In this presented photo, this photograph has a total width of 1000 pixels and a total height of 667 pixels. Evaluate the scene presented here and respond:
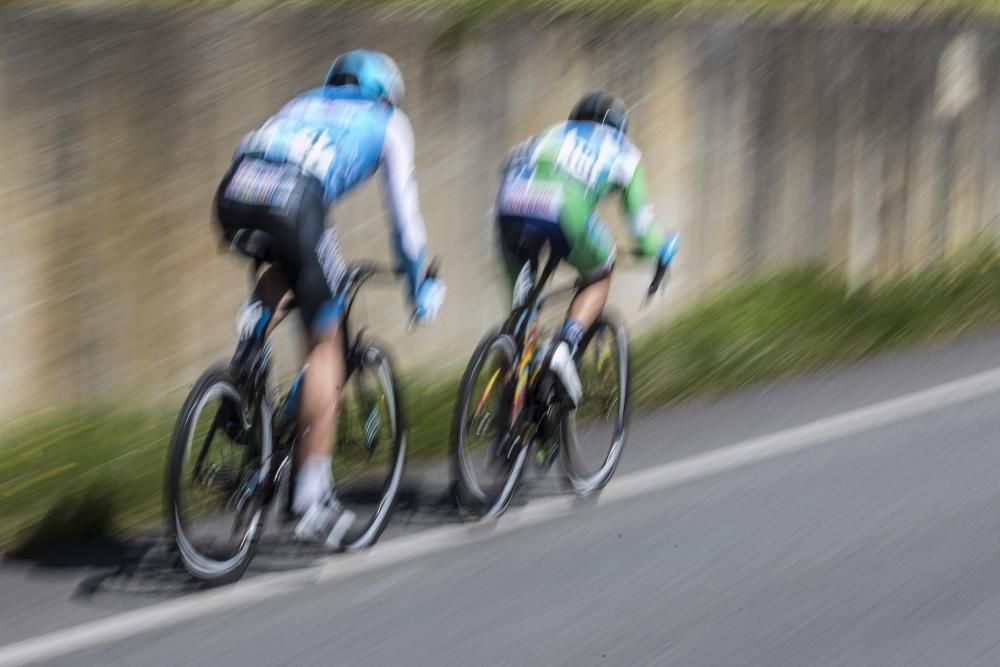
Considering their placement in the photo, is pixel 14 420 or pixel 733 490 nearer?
pixel 14 420

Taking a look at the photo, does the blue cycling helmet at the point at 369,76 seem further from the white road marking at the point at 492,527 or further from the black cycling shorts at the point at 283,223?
the white road marking at the point at 492,527

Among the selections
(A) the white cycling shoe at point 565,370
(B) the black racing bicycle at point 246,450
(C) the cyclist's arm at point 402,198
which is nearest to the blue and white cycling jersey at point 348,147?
(C) the cyclist's arm at point 402,198

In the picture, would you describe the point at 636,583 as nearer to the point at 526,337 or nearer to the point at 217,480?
the point at 526,337

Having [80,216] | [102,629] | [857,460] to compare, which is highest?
[80,216]

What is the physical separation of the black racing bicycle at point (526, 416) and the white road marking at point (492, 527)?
0.45ft

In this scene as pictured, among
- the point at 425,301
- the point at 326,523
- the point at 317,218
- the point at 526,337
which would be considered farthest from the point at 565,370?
the point at 317,218

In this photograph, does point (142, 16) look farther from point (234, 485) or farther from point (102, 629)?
point (102, 629)

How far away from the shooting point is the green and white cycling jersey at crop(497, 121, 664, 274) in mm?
7793

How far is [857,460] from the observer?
8.81 meters

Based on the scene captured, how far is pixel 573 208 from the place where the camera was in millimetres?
7777

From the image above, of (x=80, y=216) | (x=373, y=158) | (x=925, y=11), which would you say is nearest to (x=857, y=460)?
(x=373, y=158)

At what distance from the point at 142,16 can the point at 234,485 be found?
95.0 inches

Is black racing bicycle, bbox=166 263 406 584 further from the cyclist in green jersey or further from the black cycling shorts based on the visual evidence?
the cyclist in green jersey

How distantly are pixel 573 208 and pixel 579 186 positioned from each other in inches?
4.0
